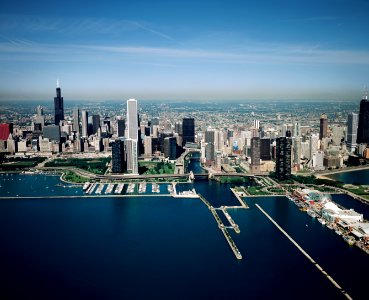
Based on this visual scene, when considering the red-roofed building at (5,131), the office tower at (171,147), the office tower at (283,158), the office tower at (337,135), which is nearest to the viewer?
the office tower at (283,158)

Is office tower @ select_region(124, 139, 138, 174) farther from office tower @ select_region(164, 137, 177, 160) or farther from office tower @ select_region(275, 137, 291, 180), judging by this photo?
office tower @ select_region(275, 137, 291, 180)

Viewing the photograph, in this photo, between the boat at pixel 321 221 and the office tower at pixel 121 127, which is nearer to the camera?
the boat at pixel 321 221

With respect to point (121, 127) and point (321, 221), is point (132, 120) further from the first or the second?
point (321, 221)

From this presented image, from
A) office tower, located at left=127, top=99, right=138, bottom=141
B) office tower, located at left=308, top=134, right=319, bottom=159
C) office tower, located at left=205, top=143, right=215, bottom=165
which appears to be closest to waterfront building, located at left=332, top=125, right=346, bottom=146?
office tower, located at left=308, top=134, right=319, bottom=159

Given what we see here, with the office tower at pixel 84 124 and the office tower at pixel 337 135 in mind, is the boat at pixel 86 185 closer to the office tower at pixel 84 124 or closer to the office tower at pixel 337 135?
the office tower at pixel 84 124

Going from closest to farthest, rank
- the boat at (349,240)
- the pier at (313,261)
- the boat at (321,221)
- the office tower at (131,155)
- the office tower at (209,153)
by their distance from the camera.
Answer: the pier at (313,261), the boat at (349,240), the boat at (321,221), the office tower at (131,155), the office tower at (209,153)

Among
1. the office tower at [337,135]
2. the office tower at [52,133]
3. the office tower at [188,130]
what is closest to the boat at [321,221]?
the office tower at [337,135]

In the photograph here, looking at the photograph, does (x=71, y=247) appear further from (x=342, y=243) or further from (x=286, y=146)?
(x=286, y=146)

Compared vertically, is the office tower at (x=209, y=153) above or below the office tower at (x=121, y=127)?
below
